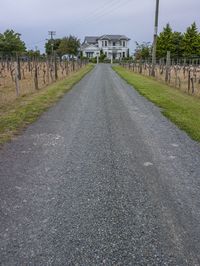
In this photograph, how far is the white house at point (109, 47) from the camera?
87125 millimetres

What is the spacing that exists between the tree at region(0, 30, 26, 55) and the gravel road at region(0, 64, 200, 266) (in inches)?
1989

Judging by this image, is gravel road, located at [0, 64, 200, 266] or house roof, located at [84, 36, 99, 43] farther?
house roof, located at [84, 36, 99, 43]

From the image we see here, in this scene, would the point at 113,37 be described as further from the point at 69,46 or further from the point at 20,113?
the point at 20,113

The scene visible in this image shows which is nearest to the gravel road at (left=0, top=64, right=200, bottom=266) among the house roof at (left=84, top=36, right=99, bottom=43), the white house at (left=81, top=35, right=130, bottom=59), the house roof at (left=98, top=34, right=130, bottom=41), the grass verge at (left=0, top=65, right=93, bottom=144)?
the grass verge at (left=0, top=65, right=93, bottom=144)

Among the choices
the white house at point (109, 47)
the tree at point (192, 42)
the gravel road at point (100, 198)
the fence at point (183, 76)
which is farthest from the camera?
the white house at point (109, 47)

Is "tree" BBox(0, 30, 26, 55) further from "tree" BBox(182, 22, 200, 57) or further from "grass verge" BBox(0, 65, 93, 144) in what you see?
"grass verge" BBox(0, 65, 93, 144)

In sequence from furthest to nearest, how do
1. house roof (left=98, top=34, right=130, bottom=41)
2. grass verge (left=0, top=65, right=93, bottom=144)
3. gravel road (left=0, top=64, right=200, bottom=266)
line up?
house roof (left=98, top=34, right=130, bottom=41), grass verge (left=0, top=65, right=93, bottom=144), gravel road (left=0, top=64, right=200, bottom=266)

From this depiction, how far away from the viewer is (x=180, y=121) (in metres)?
7.30

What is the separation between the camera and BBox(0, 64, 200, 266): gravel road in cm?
244

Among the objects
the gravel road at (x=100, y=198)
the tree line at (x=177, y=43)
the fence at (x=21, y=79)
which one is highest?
the tree line at (x=177, y=43)

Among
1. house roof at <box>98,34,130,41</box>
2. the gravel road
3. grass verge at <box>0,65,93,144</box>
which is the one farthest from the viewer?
house roof at <box>98,34,130,41</box>

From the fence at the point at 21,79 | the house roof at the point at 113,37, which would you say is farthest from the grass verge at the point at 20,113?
the house roof at the point at 113,37

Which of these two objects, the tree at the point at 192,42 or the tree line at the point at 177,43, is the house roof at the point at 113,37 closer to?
the tree line at the point at 177,43

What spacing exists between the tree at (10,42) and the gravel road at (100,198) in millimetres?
50513
